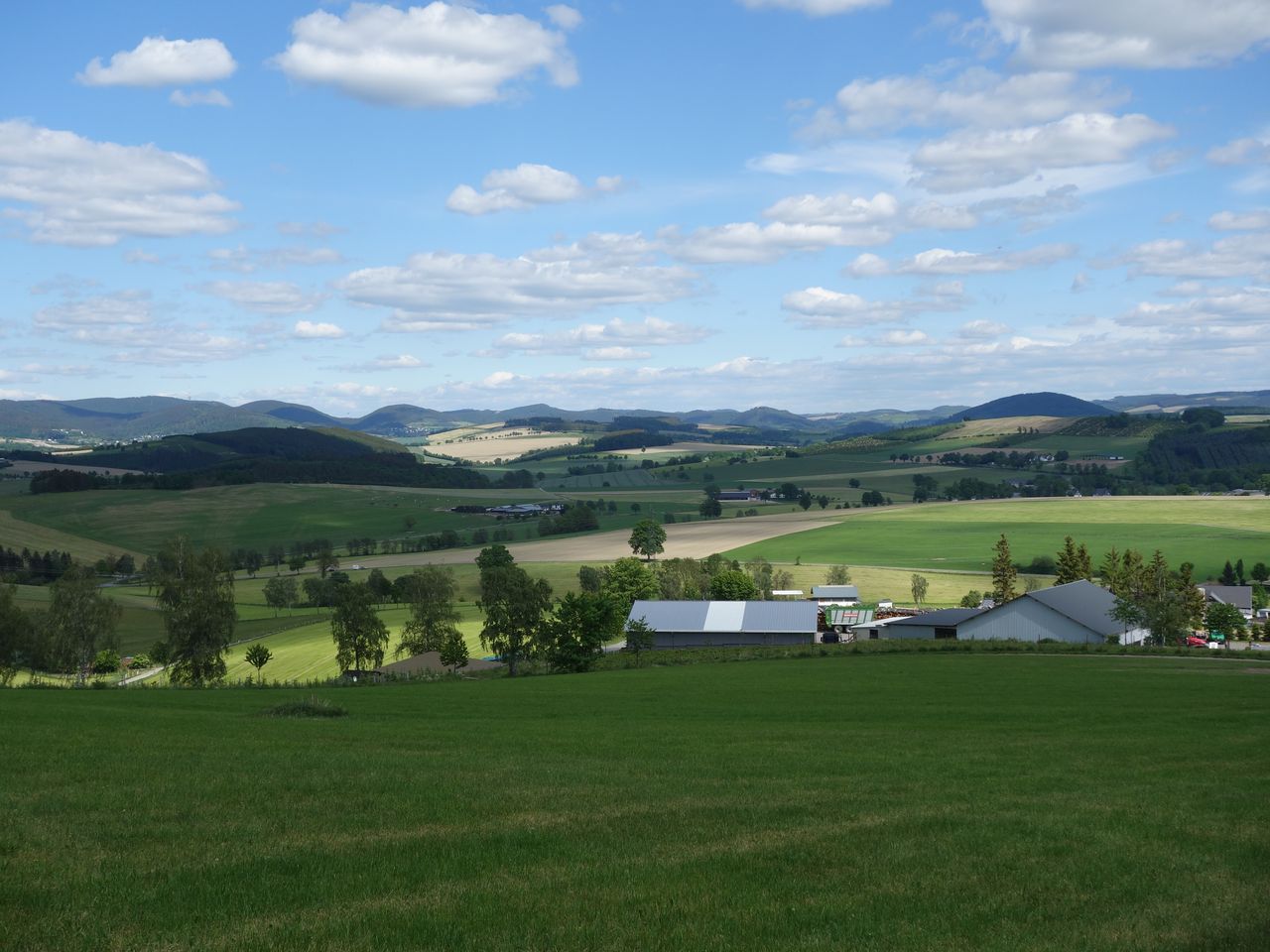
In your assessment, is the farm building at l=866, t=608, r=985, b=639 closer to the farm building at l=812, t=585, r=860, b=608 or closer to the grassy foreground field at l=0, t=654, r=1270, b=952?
the farm building at l=812, t=585, r=860, b=608

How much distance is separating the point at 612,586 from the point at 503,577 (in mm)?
26325

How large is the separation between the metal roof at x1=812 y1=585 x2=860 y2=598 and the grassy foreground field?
8898 cm

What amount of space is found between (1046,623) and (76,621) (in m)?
74.7

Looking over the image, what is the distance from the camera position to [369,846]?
13.5 m

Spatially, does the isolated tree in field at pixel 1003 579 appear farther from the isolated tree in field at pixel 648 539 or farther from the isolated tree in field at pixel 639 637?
the isolated tree in field at pixel 648 539

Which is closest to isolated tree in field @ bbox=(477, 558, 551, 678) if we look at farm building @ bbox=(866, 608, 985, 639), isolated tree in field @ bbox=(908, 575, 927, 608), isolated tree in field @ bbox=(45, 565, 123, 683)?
isolated tree in field @ bbox=(45, 565, 123, 683)

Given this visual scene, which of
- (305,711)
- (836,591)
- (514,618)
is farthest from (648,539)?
(305,711)

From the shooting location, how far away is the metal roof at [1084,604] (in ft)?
280

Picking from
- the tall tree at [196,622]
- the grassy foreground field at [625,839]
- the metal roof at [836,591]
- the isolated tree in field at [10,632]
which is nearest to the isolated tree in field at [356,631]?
the tall tree at [196,622]

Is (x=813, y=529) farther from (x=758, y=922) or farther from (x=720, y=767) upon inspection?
(x=758, y=922)

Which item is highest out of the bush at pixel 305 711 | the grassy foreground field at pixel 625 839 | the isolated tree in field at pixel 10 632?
the grassy foreground field at pixel 625 839

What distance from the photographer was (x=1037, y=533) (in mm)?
149125

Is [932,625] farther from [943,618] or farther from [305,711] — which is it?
[305,711]

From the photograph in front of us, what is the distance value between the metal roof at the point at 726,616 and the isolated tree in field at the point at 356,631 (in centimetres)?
2262
